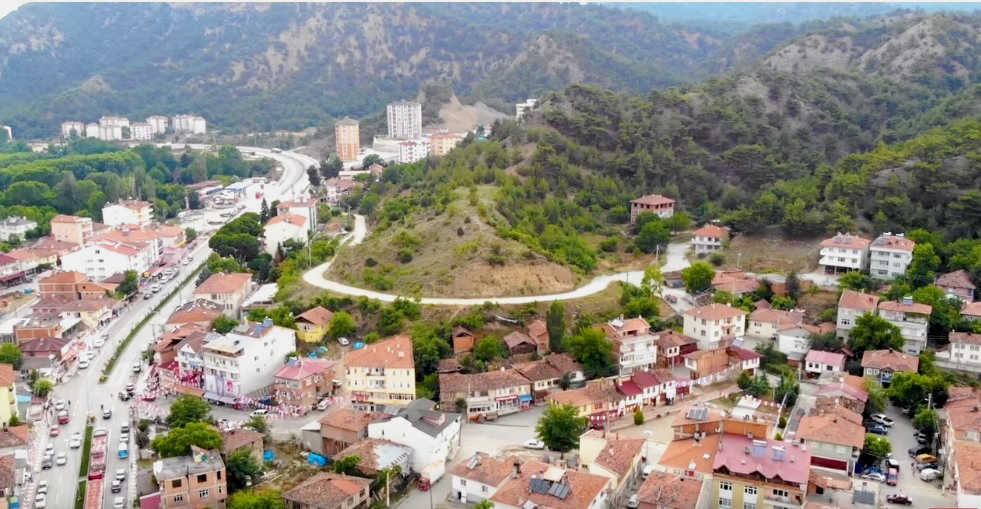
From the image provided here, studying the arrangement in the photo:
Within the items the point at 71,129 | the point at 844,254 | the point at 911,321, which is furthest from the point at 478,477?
the point at 71,129

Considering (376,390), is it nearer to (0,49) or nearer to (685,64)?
(685,64)

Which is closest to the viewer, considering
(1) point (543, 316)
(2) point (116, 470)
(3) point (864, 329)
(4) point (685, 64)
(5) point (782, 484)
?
(5) point (782, 484)

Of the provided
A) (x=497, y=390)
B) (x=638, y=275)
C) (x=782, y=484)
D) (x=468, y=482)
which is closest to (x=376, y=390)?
(x=497, y=390)

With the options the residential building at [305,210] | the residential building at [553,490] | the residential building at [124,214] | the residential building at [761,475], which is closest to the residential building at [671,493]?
the residential building at [761,475]

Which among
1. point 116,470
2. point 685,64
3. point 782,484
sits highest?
point 685,64

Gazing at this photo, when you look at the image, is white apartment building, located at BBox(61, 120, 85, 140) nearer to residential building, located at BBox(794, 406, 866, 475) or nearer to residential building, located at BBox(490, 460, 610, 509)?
residential building, located at BBox(490, 460, 610, 509)

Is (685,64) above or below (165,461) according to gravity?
above
